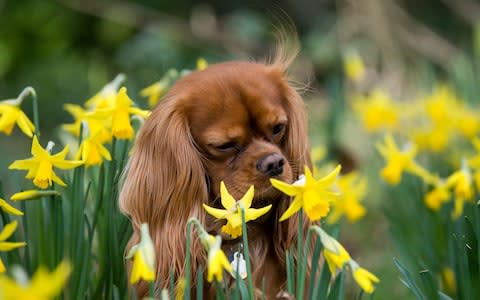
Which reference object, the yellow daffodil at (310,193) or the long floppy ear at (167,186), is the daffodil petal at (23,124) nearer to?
the long floppy ear at (167,186)

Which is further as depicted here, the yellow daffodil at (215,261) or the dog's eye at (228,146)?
the dog's eye at (228,146)

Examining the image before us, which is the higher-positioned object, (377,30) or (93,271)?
(377,30)

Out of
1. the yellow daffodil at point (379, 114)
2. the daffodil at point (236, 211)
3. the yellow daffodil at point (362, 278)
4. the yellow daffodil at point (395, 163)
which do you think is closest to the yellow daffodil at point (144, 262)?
the daffodil at point (236, 211)

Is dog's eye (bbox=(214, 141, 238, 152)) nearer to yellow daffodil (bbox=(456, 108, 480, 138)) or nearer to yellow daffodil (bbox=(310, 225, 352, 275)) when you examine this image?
yellow daffodil (bbox=(310, 225, 352, 275))

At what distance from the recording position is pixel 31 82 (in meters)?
7.12

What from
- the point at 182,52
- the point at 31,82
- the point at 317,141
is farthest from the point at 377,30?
the point at 31,82

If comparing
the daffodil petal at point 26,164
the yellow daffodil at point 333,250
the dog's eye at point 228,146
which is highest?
the dog's eye at point 228,146

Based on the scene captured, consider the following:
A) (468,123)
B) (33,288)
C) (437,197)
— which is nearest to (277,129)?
(437,197)

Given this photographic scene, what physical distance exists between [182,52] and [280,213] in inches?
170

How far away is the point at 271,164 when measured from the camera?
256cm

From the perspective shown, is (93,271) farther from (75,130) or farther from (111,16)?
(111,16)

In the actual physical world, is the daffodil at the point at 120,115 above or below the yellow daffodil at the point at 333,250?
above

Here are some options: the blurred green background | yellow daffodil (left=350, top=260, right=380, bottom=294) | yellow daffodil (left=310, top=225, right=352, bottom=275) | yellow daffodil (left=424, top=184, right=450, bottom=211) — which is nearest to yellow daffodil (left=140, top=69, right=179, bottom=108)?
yellow daffodil (left=424, top=184, right=450, bottom=211)

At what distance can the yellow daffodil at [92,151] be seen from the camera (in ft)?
8.43
